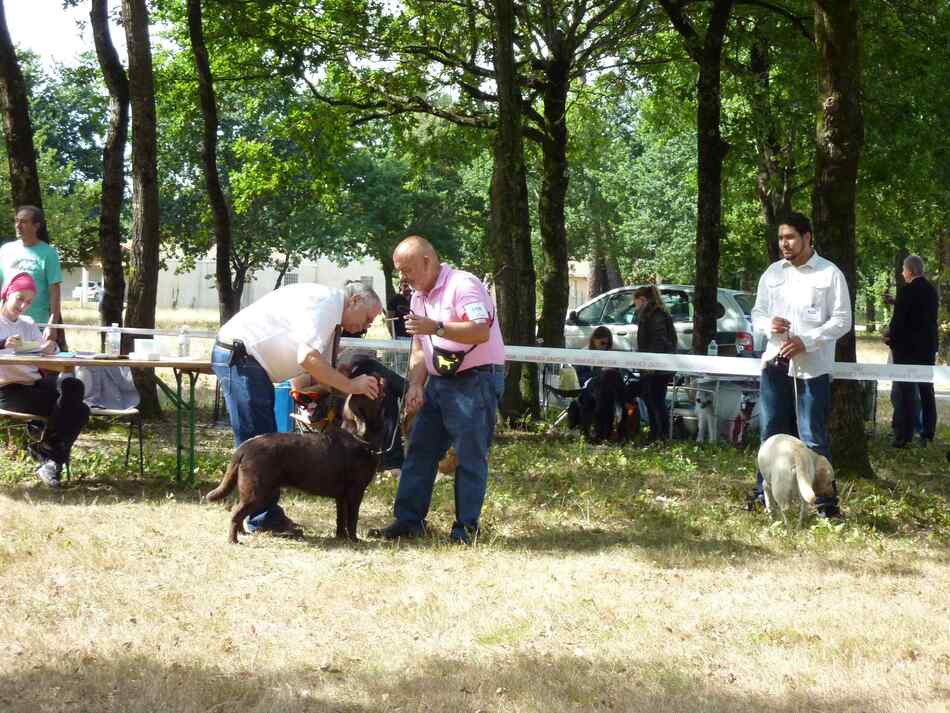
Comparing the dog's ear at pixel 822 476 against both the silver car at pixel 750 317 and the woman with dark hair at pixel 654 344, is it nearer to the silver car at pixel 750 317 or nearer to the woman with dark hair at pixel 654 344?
the woman with dark hair at pixel 654 344

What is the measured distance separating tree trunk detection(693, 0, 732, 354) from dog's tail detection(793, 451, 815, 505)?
274 inches

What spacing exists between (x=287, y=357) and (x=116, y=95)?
312 inches

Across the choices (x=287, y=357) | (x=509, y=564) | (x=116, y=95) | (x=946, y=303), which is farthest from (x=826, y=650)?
(x=946, y=303)

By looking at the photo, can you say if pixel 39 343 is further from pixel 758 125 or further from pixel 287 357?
pixel 758 125

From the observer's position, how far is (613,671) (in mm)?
4684

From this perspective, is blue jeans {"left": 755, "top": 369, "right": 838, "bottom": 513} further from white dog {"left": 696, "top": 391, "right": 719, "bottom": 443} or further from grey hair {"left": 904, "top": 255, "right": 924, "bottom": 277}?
grey hair {"left": 904, "top": 255, "right": 924, "bottom": 277}

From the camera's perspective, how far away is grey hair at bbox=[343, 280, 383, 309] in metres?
6.84

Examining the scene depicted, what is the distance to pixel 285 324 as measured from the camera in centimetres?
675

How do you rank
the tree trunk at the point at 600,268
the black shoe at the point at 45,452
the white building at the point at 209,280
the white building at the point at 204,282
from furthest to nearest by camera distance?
the white building at the point at 209,280
the white building at the point at 204,282
the tree trunk at the point at 600,268
the black shoe at the point at 45,452

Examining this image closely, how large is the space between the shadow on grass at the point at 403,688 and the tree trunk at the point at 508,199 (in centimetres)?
834

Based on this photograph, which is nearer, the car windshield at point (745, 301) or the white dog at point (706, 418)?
Answer: the white dog at point (706, 418)

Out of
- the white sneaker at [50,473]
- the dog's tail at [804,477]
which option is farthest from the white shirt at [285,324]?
the dog's tail at [804,477]

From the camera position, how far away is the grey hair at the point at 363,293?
684cm

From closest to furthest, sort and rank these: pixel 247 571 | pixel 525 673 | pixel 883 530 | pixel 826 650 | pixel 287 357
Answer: pixel 525 673 < pixel 826 650 < pixel 247 571 < pixel 287 357 < pixel 883 530
